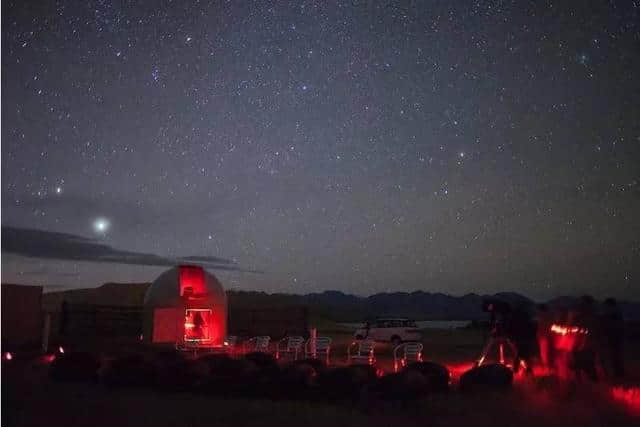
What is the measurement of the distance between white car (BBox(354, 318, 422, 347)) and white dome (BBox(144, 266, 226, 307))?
20.7 feet

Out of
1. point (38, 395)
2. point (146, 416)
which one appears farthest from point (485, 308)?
point (38, 395)

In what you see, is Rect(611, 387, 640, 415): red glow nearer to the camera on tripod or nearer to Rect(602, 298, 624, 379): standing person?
Rect(602, 298, 624, 379): standing person

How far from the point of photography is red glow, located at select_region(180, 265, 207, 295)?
58.2ft

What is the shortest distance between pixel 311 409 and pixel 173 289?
32.8 feet

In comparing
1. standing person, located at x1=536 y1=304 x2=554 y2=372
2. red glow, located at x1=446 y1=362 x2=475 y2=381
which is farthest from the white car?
standing person, located at x1=536 y1=304 x2=554 y2=372

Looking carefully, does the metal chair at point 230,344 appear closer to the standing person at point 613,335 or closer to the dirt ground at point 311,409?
the dirt ground at point 311,409

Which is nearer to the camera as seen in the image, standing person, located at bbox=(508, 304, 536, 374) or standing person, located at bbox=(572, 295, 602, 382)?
standing person, located at bbox=(572, 295, 602, 382)

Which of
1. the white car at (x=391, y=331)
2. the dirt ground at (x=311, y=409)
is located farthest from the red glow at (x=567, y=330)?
the white car at (x=391, y=331)

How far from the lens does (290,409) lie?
27.2 ft

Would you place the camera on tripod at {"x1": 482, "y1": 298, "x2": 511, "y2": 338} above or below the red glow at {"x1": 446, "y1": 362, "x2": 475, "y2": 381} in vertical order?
above

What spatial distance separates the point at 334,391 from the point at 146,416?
273 cm

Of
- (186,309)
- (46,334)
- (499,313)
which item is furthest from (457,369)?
(46,334)

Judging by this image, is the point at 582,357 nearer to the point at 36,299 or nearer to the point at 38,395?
the point at 38,395

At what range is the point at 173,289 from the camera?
17.5 m
